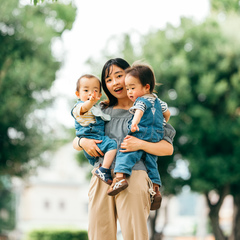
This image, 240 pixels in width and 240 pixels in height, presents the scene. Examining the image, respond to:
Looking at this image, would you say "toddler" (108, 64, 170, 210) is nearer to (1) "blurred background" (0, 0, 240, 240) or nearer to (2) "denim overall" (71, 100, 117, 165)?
(2) "denim overall" (71, 100, 117, 165)

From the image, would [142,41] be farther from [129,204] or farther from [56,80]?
[129,204]

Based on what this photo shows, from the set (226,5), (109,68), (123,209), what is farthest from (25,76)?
(123,209)

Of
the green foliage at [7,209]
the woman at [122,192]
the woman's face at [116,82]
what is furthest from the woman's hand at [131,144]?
the green foliage at [7,209]

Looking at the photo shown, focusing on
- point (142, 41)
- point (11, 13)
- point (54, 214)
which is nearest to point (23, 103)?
point (11, 13)

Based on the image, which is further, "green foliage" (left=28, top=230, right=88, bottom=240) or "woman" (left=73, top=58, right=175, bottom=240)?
"green foliage" (left=28, top=230, right=88, bottom=240)

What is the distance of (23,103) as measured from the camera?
53.3ft

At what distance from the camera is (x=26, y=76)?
1597 centimetres

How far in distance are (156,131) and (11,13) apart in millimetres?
13667

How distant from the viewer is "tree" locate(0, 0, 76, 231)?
15805 millimetres

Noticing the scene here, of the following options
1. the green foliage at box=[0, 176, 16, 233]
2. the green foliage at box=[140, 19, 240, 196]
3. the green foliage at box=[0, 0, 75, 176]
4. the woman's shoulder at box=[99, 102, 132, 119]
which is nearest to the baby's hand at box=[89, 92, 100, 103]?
the woman's shoulder at box=[99, 102, 132, 119]

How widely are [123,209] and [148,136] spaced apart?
1.82 ft

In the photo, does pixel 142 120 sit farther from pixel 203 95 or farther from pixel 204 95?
pixel 203 95

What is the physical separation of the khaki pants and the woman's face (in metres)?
0.65

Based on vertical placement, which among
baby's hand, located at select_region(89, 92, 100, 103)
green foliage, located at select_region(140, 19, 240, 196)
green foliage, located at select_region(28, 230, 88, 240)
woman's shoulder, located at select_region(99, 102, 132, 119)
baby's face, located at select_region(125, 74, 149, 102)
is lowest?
green foliage, located at select_region(28, 230, 88, 240)
